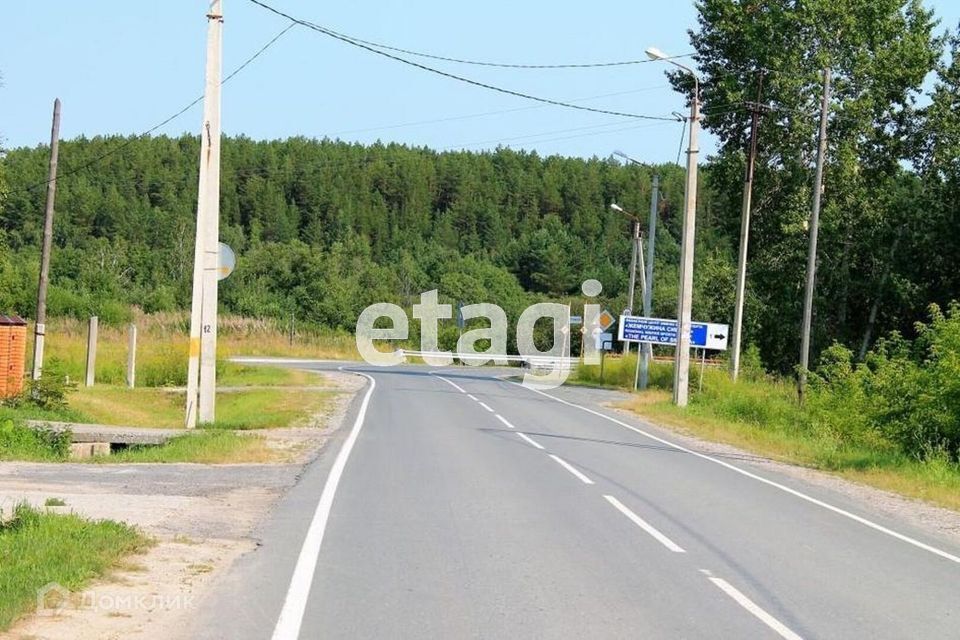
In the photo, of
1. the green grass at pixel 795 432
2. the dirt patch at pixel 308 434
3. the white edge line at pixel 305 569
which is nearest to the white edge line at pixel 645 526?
the white edge line at pixel 305 569

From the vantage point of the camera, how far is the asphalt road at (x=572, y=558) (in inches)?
304

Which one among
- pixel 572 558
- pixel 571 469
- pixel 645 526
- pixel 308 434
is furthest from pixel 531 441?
pixel 572 558

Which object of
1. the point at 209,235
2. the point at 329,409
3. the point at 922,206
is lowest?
the point at 329,409

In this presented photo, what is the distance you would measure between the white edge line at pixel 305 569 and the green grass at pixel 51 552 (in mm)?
1403

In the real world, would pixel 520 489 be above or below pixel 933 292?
below

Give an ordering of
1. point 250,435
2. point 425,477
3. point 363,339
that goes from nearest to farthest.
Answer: point 425,477
point 250,435
point 363,339

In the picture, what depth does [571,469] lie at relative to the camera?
17203 millimetres

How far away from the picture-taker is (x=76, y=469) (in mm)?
16016

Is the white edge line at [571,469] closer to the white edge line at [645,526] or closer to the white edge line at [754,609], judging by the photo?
the white edge line at [645,526]

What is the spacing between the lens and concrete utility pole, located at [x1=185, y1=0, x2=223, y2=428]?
22734 millimetres

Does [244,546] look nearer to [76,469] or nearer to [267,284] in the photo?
[76,469]

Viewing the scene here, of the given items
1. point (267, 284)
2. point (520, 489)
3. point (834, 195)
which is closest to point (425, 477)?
point (520, 489)

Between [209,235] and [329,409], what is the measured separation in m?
8.00

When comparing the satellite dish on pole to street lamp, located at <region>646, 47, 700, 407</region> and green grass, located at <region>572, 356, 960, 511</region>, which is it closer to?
green grass, located at <region>572, 356, 960, 511</region>
